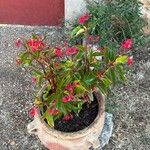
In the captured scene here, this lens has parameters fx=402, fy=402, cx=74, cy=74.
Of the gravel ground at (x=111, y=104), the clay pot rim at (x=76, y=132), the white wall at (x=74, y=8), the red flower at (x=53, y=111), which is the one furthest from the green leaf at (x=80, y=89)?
the white wall at (x=74, y=8)

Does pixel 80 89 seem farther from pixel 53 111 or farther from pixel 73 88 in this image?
pixel 53 111

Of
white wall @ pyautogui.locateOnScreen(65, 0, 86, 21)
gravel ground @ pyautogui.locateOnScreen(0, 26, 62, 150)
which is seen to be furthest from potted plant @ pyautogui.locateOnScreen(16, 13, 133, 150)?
white wall @ pyautogui.locateOnScreen(65, 0, 86, 21)

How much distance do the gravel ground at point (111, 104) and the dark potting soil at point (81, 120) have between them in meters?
0.40

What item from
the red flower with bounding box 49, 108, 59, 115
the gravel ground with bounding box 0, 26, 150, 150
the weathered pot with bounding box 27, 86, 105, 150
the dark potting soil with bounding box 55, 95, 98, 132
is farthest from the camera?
the gravel ground with bounding box 0, 26, 150, 150

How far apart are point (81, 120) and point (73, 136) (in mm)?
251

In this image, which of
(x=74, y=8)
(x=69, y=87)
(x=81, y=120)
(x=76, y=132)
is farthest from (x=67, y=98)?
(x=74, y=8)

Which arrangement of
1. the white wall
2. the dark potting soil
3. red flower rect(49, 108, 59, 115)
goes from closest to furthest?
red flower rect(49, 108, 59, 115) < the dark potting soil < the white wall

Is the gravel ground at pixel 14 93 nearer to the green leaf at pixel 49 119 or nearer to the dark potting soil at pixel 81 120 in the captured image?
the dark potting soil at pixel 81 120

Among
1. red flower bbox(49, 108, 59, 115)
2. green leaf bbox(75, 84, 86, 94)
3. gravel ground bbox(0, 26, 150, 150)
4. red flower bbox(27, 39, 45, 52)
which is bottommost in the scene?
gravel ground bbox(0, 26, 150, 150)

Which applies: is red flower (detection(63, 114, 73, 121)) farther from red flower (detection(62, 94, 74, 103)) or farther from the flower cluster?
red flower (detection(62, 94, 74, 103))

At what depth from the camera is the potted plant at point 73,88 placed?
2.75m

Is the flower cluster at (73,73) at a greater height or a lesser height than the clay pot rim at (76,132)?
greater

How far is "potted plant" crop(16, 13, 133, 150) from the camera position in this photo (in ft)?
9.03

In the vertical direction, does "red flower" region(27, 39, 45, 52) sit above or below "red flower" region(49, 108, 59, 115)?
above
